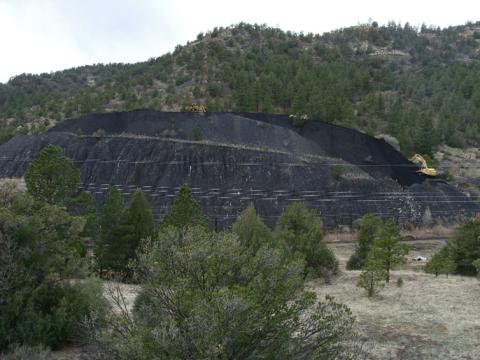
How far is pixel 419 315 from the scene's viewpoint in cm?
1762

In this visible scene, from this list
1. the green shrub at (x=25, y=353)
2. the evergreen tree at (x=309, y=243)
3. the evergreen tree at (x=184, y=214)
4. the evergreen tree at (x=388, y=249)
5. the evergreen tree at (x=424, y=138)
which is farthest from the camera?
the evergreen tree at (x=424, y=138)

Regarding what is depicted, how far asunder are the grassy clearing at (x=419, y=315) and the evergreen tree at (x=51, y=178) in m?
13.8

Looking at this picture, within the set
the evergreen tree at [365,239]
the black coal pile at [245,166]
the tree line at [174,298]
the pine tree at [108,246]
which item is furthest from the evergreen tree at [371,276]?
the black coal pile at [245,166]

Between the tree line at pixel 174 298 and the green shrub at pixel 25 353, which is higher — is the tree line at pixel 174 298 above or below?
above

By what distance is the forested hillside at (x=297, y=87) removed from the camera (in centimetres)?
6419

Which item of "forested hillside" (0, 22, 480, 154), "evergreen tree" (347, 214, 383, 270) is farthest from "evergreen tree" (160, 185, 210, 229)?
"forested hillside" (0, 22, 480, 154)

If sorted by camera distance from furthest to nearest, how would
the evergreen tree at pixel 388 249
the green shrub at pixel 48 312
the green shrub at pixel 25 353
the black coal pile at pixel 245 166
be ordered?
the black coal pile at pixel 245 166 → the evergreen tree at pixel 388 249 → the green shrub at pixel 48 312 → the green shrub at pixel 25 353

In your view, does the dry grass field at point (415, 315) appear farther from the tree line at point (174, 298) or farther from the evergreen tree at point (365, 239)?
the evergreen tree at point (365, 239)

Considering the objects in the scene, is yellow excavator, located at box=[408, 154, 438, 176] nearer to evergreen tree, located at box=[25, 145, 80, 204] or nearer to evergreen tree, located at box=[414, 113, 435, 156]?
evergreen tree, located at box=[414, 113, 435, 156]

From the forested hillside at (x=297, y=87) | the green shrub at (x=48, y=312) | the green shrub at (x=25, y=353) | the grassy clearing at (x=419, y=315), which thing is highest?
the forested hillside at (x=297, y=87)

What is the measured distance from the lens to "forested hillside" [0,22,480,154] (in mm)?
64188

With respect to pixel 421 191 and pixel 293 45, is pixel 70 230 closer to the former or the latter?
pixel 421 191

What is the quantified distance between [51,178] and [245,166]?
69.1 ft

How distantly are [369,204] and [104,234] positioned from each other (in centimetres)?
2525
